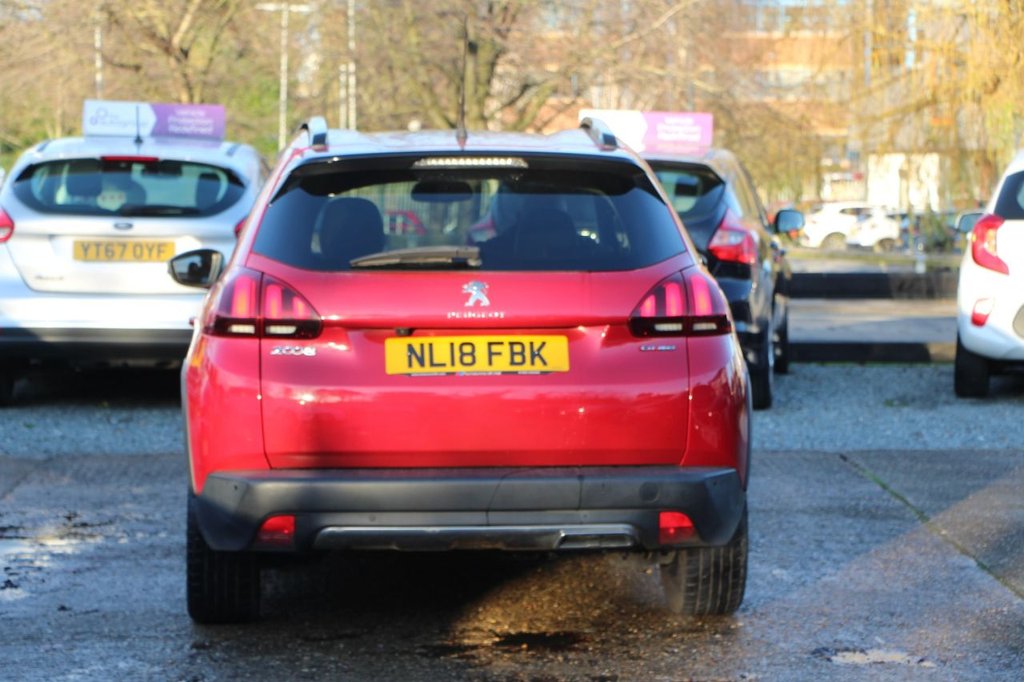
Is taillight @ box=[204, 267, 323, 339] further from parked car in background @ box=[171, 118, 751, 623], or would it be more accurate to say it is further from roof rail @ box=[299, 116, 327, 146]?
roof rail @ box=[299, 116, 327, 146]

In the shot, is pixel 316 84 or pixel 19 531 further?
pixel 316 84

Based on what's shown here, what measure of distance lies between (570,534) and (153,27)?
23.1m

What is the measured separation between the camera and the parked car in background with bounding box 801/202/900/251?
51.2m

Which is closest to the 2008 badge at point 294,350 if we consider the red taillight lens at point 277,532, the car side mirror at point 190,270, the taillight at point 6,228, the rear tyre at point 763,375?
the red taillight lens at point 277,532

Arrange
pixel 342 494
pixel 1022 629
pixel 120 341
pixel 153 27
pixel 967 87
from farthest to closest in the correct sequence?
pixel 153 27 < pixel 967 87 < pixel 120 341 < pixel 1022 629 < pixel 342 494

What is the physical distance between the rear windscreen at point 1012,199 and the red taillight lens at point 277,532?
24.1 ft

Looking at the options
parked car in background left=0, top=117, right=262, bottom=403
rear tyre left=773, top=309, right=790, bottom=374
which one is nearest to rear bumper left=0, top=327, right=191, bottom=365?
parked car in background left=0, top=117, right=262, bottom=403

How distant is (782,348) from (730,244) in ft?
9.81

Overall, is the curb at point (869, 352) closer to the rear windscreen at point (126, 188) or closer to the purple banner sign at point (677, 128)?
the purple banner sign at point (677, 128)

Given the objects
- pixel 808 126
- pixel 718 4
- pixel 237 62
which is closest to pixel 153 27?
pixel 237 62

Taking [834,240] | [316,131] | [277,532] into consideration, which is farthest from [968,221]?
[834,240]

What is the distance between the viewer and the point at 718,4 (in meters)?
28.8

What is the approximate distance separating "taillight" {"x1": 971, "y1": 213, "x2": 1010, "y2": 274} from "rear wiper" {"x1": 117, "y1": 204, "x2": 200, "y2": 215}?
4858 millimetres

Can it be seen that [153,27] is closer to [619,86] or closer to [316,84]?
[316,84]
